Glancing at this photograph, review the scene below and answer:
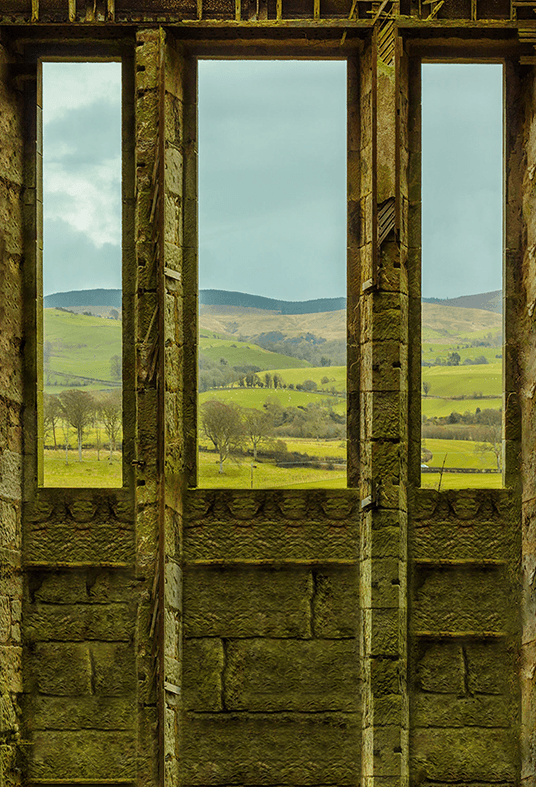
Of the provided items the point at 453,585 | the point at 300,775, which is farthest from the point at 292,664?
the point at 453,585

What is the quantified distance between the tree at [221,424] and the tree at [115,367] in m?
0.82

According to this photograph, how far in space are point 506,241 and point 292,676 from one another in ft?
14.0

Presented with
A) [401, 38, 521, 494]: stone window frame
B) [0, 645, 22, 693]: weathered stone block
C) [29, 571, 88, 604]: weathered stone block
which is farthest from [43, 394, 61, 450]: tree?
[401, 38, 521, 494]: stone window frame

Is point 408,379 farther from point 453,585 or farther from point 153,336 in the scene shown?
point 153,336

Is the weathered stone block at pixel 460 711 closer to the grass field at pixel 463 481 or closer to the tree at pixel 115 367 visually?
the grass field at pixel 463 481

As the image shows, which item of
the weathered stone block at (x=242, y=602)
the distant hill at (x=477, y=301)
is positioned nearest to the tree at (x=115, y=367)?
the weathered stone block at (x=242, y=602)

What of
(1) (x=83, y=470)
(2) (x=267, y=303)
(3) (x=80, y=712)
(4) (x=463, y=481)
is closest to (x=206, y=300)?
(2) (x=267, y=303)

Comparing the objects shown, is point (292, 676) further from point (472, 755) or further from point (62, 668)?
point (62, 668)

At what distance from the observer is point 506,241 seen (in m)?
4.43

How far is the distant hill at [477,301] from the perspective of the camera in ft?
14.9

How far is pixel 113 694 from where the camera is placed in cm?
426

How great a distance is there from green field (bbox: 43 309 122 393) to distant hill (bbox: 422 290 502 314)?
297 centimetres

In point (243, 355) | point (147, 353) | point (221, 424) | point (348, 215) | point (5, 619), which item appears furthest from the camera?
point (243, 355)

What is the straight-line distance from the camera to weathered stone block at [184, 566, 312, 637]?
4.29 metres
